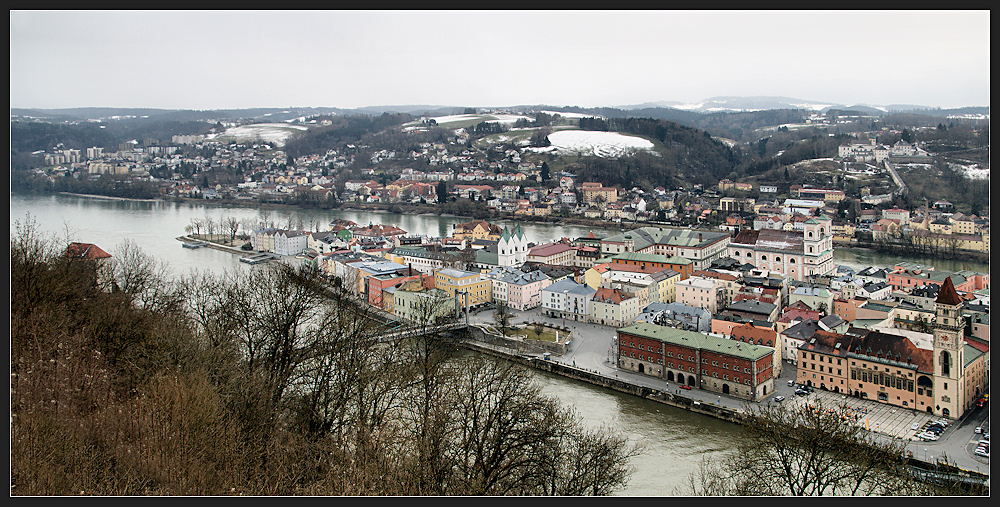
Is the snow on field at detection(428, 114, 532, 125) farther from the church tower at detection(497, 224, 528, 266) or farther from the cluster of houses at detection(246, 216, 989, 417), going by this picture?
the church tower at detection(497, 224, 528, 266)

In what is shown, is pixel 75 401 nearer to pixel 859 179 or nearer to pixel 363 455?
pixel 363 455

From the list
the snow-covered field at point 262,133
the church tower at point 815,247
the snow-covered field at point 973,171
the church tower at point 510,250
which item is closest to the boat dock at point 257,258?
the church tower at point 510,250

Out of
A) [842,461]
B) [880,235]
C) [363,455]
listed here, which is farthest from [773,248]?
[363,455]

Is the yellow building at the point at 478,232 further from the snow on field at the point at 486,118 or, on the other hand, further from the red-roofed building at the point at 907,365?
the snow on field at the point at 486,118

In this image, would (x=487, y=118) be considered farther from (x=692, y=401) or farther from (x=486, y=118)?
(x=692, y=401)

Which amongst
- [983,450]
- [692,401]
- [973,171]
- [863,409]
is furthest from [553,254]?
[973,171]

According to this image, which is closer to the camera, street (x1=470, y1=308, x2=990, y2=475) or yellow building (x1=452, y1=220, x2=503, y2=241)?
street (x1=470, y1=308, x2=990, y2=475)

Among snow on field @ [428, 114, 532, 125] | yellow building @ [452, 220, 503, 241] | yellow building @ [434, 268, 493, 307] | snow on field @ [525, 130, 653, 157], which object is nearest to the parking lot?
yellow building @ [434, 268, 493, 307]
